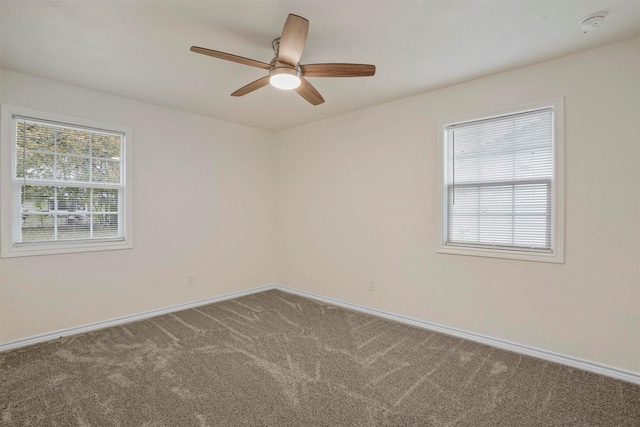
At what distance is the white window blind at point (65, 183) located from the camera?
2895 mm

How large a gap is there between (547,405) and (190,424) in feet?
7.51

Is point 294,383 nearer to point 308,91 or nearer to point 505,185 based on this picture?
point 308,91

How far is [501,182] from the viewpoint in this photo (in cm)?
290

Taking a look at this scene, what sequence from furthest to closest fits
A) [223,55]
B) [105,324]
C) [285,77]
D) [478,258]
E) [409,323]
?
[409,323], [105,324], [478,258], [285,77], [223,55]

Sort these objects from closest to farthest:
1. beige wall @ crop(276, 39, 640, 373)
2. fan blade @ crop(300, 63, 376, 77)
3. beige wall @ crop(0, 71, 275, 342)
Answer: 1. fan blade @ crop(300, 63, 376, 77)
2. beige wall @ crop(276, 39, 640, 373)
3. beige wall @ crop(0, 71, 275, 342)

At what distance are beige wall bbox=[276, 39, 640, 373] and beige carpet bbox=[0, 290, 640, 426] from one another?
354mm

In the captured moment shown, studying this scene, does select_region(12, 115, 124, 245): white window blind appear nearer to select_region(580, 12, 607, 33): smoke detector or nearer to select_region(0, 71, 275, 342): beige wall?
select_region(0, 71, 275, 342): beige wall

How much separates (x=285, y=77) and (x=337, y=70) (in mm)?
378

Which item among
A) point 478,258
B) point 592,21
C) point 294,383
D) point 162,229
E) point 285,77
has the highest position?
point 592,21

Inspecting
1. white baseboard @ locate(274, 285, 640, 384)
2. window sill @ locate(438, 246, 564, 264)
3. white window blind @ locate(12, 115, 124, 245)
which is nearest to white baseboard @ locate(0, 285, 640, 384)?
white baseboard @ locate(274, 285, 640, 384)

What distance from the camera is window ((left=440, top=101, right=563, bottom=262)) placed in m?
2.63

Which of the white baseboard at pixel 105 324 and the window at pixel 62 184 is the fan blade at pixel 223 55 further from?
the white baseboard at pixel 105 324

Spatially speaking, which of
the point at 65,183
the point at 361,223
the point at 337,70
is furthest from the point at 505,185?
the point at 65,183

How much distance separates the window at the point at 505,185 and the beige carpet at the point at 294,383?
99 centimetres
